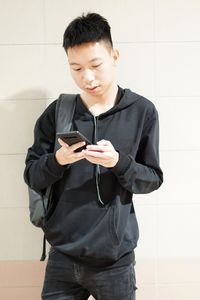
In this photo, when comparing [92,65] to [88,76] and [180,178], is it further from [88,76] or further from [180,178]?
[180,178]

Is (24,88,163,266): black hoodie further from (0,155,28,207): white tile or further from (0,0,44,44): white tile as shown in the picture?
(0,0,44,44): white tile

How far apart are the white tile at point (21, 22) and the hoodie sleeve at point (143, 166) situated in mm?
601

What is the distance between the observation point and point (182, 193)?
58.2 inches

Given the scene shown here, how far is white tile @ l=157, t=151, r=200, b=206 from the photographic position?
1.47 meters

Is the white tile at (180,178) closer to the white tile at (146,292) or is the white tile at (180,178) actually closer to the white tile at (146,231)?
the white tile at (146,231)

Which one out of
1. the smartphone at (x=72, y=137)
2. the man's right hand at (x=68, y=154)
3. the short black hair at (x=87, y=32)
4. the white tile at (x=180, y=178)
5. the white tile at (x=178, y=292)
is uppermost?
the short black hair at (x=87, y=32)

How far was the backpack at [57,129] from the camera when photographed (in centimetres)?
116

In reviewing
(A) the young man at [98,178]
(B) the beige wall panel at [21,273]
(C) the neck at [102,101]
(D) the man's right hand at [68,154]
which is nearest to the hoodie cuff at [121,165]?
(A) the young man at [98,178]

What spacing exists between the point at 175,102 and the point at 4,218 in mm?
869

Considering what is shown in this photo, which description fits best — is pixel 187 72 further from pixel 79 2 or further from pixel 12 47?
pixel 12 47

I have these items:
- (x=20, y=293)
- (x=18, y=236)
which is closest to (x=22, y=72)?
(x=18, y=236)

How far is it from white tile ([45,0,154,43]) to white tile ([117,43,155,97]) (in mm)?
36

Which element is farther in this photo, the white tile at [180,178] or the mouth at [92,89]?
the white tile at [180,178]

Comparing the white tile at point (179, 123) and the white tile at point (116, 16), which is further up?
the white tile at point (116, 16)
